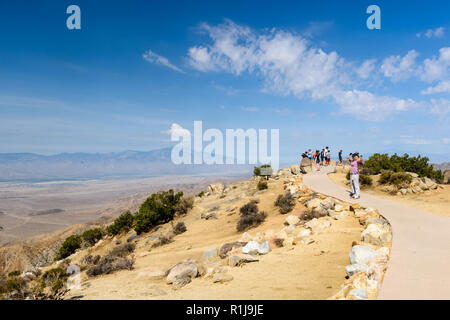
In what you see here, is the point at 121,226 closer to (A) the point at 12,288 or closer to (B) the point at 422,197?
(A) the point at 12,288

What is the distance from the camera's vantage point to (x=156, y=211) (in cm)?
1894

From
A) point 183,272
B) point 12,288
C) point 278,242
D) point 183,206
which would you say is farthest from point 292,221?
point 183,206

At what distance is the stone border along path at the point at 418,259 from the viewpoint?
3.62 meters

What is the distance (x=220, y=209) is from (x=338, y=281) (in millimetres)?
13406

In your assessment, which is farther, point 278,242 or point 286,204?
point 286,204

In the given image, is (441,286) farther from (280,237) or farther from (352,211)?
(352,211)

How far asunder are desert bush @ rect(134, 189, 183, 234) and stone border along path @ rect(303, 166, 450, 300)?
15.0 meters

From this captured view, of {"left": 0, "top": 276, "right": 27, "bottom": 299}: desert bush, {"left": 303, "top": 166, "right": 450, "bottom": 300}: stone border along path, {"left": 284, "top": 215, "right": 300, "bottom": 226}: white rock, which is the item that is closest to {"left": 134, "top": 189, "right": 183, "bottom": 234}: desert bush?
{"left": 0, "top": 276, "right": 27, "bottom": 299}: desert bush

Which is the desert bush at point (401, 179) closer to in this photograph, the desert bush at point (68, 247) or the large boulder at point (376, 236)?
the large boulder at point (376, 236)

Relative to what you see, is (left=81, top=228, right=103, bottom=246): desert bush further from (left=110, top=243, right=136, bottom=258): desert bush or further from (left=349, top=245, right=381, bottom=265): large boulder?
(left=349, top=245, right=381, bottom=265): large boulder

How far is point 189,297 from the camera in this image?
4.88 metres

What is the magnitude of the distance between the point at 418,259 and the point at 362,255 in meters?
1.05

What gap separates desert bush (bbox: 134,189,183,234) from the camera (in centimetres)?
1809
